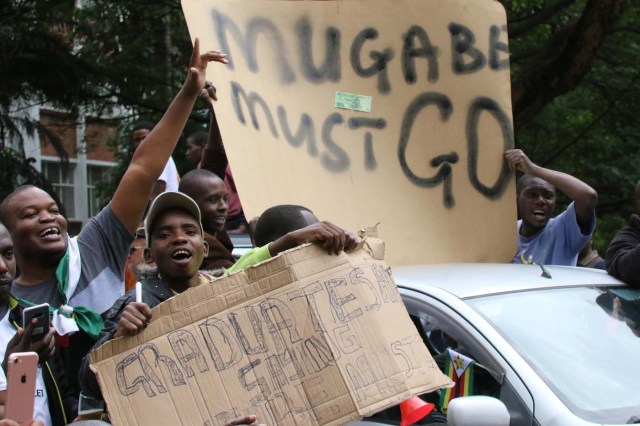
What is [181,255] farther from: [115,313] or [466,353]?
[466,353]

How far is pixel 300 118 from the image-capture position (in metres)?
5.07

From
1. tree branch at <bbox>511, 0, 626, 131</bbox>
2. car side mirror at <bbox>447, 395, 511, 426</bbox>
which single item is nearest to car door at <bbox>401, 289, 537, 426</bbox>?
car side mirror at <bbox>447, 395, 511, 426</bbox>

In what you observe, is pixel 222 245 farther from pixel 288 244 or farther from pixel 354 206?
pixel 288 244

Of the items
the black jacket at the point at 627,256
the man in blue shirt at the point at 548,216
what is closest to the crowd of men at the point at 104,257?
the black jacket at the point at 627,256

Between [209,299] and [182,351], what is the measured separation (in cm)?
17

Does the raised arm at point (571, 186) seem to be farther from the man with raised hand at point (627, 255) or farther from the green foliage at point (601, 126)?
the green foliage at point (601, 126)

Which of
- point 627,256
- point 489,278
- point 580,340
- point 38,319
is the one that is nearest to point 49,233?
point 38,319

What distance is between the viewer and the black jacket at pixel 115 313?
3.15 metres

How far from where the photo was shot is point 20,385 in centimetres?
263

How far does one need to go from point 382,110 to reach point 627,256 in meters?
1.39

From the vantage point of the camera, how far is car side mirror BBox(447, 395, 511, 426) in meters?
3.46

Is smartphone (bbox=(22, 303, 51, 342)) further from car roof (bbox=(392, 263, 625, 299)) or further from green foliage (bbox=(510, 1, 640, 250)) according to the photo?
green foliage (bbox=(510, 1, 640, 250))

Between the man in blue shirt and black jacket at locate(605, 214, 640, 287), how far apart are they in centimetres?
25

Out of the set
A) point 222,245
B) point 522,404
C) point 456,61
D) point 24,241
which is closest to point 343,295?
point 522,404
